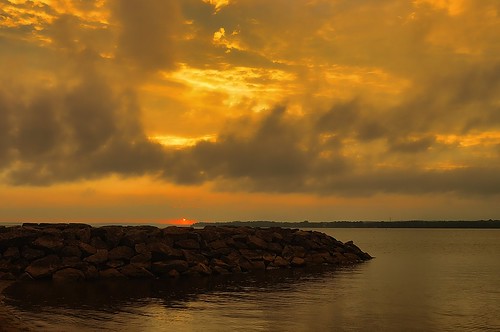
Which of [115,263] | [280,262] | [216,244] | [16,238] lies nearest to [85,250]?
[115,263]

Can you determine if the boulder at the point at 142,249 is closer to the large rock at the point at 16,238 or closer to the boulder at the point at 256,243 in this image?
the large rock at the point at 16,238

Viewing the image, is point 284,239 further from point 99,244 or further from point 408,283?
point 99,244

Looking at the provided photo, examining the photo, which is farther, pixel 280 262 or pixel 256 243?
pixel 256 243

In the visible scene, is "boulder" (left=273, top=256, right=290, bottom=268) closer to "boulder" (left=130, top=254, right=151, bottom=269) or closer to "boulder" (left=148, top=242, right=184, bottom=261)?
"boulder" (left=148, top=242, right=184, bottom=261)

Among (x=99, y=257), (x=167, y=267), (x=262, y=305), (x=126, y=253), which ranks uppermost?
(x=126, y=253)

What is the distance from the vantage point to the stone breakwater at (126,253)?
30297mm

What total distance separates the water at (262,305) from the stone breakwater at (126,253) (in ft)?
7.31

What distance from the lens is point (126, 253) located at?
32.8 meters

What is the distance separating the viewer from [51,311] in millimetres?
19453

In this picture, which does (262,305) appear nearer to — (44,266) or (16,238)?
(44,266)

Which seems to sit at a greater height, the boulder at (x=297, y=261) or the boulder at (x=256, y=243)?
the boulder at (x=256, y=243)

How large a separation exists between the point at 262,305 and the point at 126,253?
45.9 ft

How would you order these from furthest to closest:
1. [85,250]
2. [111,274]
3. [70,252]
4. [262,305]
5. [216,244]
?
1. [216,244]
2. [85,250]
3. [70,252]
4. [111,274]
5. [262,305]


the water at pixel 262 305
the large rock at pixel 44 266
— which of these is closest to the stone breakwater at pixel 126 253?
the large rock at pixel 44 266
